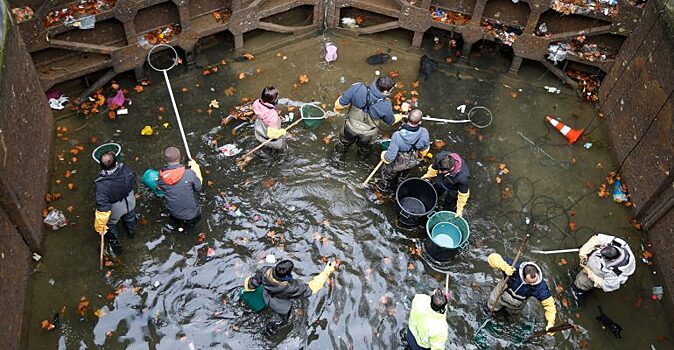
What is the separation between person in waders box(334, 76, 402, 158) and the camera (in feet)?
30.6

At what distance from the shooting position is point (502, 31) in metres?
12.3

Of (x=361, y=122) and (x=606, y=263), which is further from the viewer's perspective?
(x=361, y=122)

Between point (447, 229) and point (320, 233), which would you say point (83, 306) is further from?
point (447, 229)

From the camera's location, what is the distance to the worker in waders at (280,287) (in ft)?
24.1

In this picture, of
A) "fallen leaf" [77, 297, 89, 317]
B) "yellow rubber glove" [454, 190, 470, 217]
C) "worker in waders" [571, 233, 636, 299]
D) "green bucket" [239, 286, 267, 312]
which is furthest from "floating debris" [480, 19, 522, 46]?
"fallen leaf" [77, 297, 89, 317]

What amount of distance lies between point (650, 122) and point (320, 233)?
6.24 meters

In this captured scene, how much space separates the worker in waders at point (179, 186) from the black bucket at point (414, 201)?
330cm

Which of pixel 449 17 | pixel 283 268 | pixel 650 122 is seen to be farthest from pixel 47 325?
pixel 650 122

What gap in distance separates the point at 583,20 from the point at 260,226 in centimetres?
801

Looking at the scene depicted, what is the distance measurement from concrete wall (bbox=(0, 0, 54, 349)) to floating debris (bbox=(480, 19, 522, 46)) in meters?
9.01

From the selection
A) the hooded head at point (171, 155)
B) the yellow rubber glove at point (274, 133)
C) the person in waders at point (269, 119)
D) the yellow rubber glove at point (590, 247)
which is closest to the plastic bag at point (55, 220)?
the hooded head at point (171, 155)

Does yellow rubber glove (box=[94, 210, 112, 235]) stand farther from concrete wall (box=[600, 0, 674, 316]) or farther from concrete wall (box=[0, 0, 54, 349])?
concrete wall (box=[600, 0, 674, 316])

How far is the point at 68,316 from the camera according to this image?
27.3 ft

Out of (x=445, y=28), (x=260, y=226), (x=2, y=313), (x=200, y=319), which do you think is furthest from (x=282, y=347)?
(x=445, y=28)
